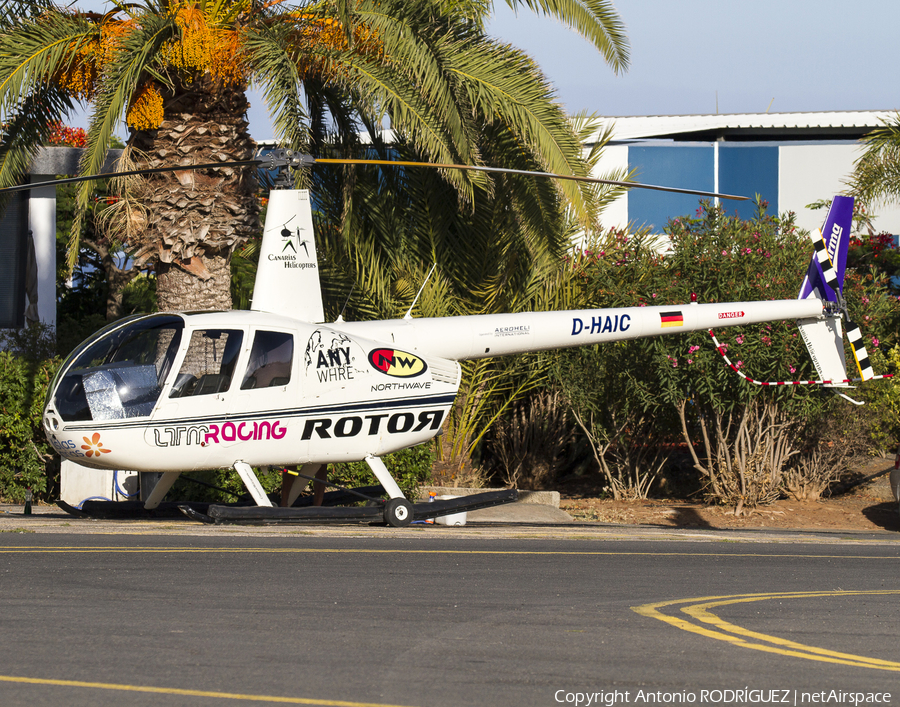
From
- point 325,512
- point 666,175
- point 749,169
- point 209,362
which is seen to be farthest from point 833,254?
point 749,169

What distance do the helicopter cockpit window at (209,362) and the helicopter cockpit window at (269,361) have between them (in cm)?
17

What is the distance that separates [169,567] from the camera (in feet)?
24.4

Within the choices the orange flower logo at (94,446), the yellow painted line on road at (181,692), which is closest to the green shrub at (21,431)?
the orange flower logo at (94,446)

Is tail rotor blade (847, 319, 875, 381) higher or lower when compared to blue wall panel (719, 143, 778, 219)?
lower

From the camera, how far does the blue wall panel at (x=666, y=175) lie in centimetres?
3031

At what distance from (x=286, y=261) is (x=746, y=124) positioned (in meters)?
27.7

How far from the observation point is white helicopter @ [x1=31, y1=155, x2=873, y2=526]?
9672 mm

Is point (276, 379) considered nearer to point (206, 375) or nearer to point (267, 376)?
point (267, 376)

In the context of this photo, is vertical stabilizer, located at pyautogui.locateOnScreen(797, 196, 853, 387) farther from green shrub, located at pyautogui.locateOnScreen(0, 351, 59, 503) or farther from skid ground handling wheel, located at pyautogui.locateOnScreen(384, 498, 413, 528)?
green shrub, located at pyautogui.locateOnScreen(0, 351, 59, 503)

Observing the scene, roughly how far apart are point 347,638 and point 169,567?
101 inches

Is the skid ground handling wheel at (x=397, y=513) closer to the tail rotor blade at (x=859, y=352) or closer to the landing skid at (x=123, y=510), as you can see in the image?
the landing skid at (x=123, y=510)

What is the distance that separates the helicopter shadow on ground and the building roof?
790 inches

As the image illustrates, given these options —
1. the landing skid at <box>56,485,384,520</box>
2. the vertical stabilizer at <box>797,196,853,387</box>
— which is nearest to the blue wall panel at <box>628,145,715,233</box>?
the vertical stabilizer at <box>797,196,853,387</box>

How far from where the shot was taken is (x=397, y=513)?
1067 cm
